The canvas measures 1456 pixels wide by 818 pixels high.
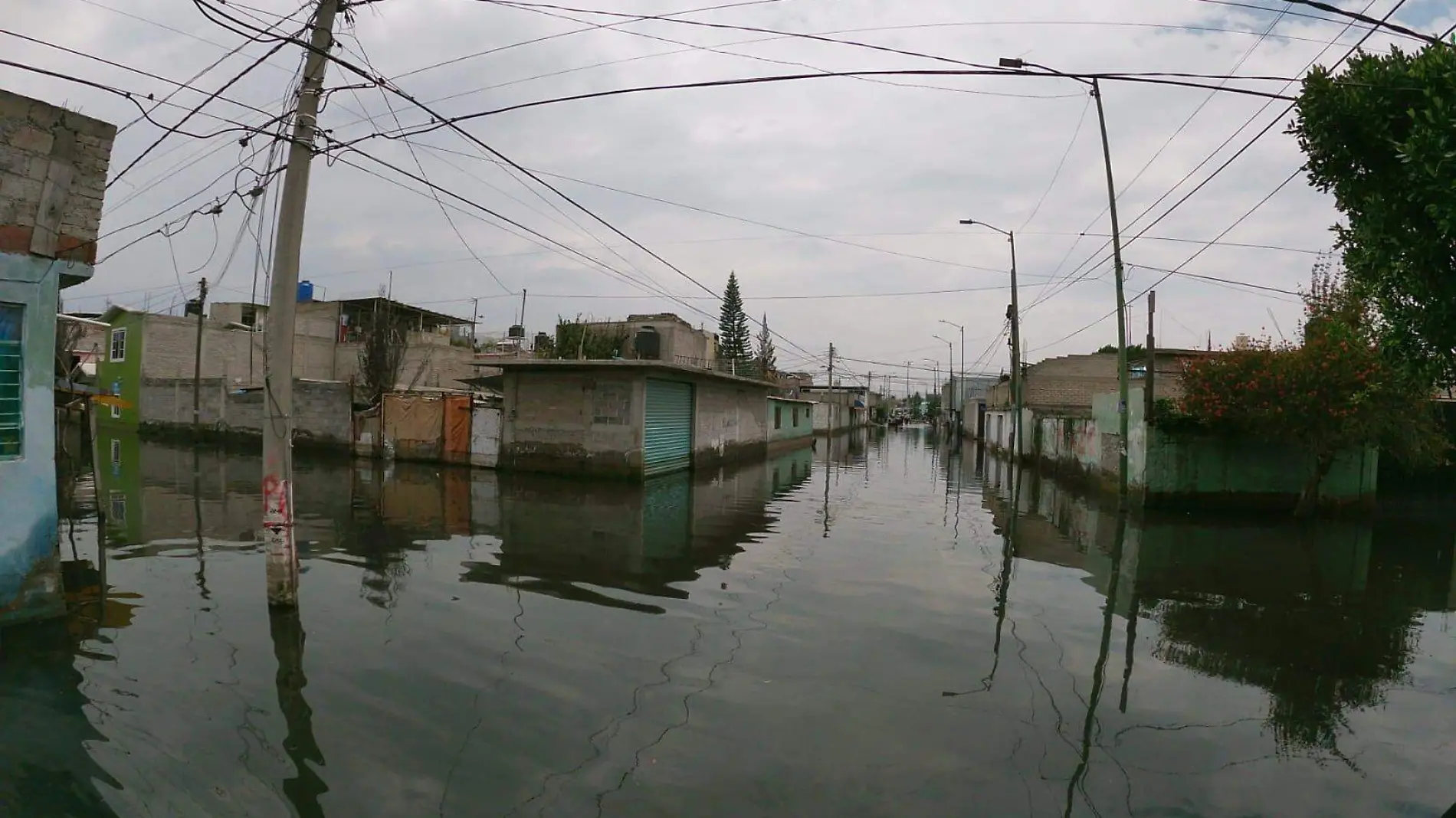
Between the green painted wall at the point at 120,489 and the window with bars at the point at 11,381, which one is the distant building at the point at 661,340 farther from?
the window with bars at the point at 11,381

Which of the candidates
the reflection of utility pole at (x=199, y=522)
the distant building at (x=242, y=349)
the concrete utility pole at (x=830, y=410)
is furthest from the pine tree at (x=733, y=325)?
the reflection of utility pole at (x=199, y=522)

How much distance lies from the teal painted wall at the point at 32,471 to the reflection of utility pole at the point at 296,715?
1891 mm

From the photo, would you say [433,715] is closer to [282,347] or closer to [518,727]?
[518,727]

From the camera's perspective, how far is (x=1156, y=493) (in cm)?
1714

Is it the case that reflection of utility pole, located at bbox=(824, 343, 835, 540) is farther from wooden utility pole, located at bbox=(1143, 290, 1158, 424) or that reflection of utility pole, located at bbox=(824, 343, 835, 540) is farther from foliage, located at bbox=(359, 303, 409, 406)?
foliage, located at bbox=(359, 303, 409, 406)

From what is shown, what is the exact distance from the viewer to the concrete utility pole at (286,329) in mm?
7125

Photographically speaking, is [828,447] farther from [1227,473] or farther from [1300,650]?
[1300,650]

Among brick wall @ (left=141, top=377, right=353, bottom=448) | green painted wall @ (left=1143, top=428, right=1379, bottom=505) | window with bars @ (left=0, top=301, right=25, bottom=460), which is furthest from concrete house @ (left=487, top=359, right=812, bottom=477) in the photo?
window with bars @ (left=0, top=301, right=25, bottom=460)

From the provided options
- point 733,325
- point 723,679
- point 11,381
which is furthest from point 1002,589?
point 733,325

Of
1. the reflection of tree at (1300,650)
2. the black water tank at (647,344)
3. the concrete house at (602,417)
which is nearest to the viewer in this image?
the reflection of tree at (1300,650)

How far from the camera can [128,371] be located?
3556 centimetres

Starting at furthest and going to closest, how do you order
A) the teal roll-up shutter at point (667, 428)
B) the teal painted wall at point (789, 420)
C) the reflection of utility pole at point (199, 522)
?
the teal painted wall at point (789, 420) → the teal roll-up shutter at point (667, 428) → the reflection of utility pole at point (199, 522)

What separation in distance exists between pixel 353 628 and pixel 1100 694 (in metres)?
6.38

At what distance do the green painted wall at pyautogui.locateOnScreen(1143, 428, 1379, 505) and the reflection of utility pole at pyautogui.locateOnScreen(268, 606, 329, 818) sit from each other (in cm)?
1649
